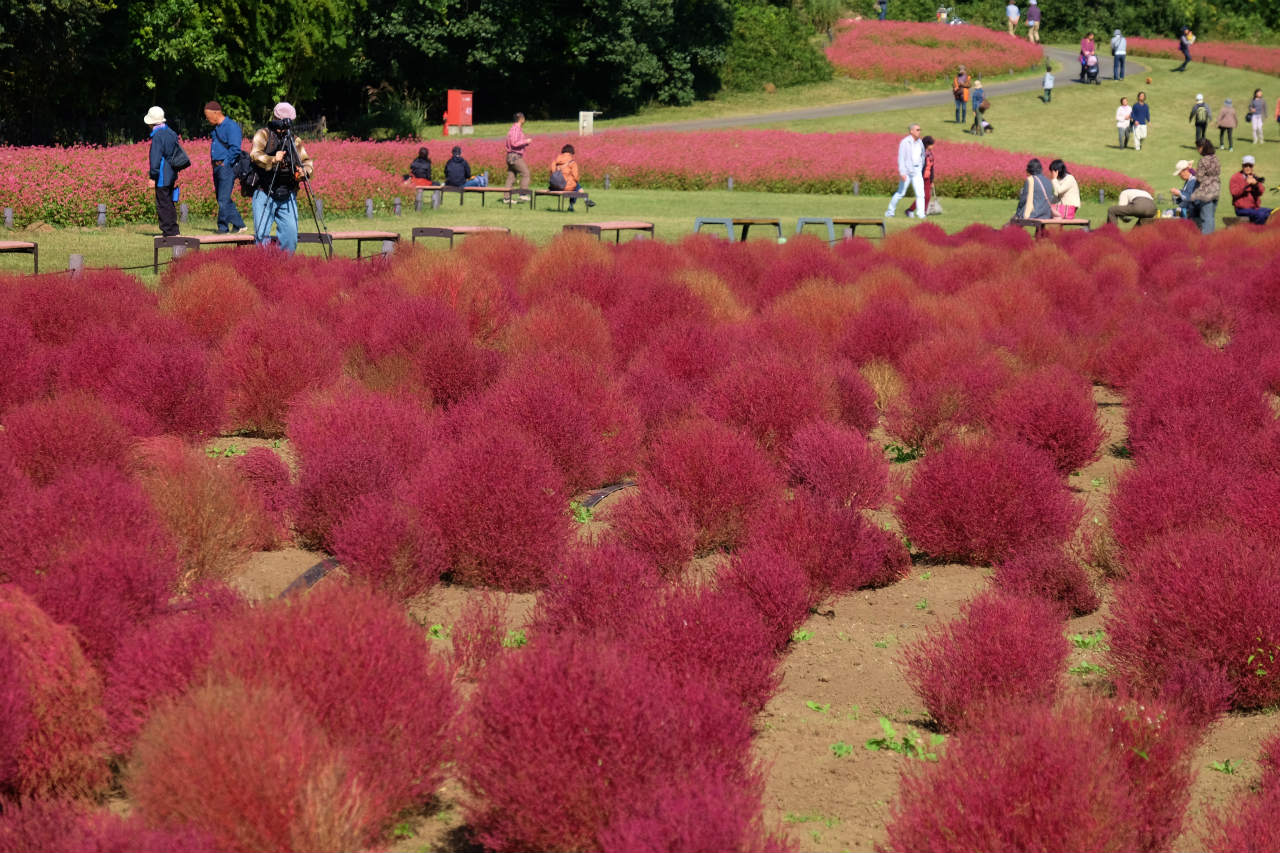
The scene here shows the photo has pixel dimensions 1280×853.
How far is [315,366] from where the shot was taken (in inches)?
408

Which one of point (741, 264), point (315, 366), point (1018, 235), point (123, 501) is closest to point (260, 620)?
point (123, 501)

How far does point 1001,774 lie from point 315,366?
7318 millimetres

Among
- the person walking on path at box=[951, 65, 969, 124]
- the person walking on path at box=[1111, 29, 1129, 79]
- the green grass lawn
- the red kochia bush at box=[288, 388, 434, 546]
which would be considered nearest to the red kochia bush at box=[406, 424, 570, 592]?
the red kochia bush at box=[288, 388, 434, 546]

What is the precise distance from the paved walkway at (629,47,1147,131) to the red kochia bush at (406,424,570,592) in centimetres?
4026

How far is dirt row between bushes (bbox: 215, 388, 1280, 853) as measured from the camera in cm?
458

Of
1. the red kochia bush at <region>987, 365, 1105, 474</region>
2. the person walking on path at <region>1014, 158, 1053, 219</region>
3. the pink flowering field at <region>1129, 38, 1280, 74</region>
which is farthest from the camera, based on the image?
the pink flowering field at <region>1129, 38, 1280, 74</region>

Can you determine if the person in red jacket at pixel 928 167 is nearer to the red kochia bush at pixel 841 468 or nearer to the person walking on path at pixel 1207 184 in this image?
the person walking on path at pixel 1207 184

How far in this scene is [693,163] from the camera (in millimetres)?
34562

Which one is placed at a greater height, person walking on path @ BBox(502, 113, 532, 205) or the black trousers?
person walking on path @ BBox(502, 113, 532, 205)

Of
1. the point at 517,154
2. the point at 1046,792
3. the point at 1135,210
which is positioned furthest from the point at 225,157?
the point at 1046,792

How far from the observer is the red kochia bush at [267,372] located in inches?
399

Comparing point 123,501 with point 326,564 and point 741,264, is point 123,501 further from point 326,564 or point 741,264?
point 741,264

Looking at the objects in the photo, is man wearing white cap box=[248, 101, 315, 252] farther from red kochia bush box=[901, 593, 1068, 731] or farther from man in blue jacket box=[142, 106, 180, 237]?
red kochia bush box=[901, 593, 1068, 731]

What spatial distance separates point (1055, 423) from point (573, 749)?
20.6 feet
